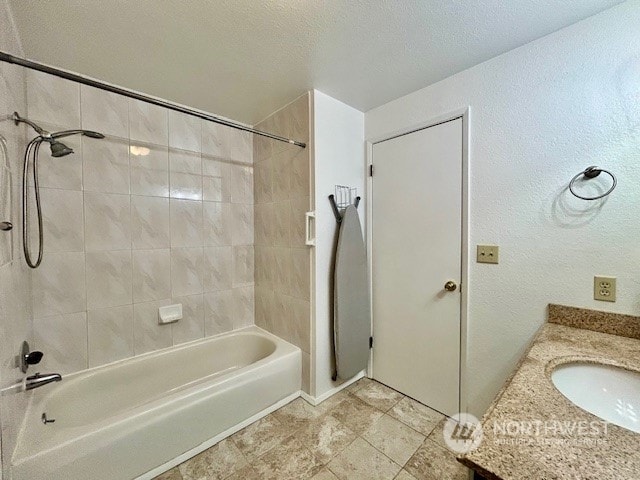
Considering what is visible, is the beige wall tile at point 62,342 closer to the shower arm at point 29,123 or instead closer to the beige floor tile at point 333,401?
the shower arm at point 29,123

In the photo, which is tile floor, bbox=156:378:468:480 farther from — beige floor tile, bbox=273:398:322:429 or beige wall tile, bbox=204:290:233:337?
beige wall tile, bbox=204:290:233:337

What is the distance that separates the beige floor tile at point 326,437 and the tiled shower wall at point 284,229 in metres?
0.30

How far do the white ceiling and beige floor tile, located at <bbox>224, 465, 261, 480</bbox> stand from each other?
2.24m

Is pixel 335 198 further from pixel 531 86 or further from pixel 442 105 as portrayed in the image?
pixel 531 86

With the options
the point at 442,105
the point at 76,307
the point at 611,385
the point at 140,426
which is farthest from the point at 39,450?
the point at 442,105

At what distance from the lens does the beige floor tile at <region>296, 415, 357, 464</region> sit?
1.44 meters

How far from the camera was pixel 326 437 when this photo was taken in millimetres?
1542

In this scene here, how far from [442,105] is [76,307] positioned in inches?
106

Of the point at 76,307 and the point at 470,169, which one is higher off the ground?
the point at 470,169

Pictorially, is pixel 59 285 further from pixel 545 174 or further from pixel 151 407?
pixel 545 174

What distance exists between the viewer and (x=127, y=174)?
5.85 feet

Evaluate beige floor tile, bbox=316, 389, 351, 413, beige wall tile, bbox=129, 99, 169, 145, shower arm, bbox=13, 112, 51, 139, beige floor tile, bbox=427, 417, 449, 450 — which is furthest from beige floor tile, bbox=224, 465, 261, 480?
beige wall tile, bbox=129, 99, 169, 145

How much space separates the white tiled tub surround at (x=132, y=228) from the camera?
155cm

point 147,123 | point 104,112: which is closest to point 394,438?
point 147,123
